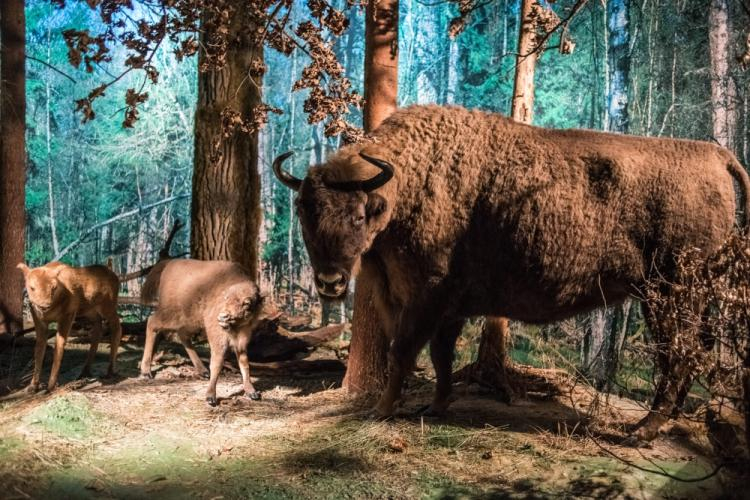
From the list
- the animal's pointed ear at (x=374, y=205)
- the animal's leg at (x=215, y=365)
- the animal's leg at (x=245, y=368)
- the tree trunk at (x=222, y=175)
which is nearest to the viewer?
the animal's pointed ear at (x=374, y=205)

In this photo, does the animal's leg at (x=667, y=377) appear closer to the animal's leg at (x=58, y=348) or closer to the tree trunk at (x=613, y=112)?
the tree trunk at (x=613, y=112)

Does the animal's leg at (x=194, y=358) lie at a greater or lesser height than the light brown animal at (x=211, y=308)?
lesser

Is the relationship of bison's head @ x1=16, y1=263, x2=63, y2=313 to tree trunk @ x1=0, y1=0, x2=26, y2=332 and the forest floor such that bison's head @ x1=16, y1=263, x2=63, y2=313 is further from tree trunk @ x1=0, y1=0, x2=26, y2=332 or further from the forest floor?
tree trunk @ x1=0, y1=0, x2=26, y2=332

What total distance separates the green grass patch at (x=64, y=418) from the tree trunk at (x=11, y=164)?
335cm

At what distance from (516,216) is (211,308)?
256 cm

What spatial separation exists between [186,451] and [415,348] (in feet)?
5.57

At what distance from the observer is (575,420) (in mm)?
4934

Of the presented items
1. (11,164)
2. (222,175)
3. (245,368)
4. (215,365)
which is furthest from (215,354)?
(11,164)

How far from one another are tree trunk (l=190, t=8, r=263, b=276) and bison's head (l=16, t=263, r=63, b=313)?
235cm

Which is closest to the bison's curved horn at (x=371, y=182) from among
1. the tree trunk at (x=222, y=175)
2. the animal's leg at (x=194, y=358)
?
the animal's leg at (x=194, y=358)

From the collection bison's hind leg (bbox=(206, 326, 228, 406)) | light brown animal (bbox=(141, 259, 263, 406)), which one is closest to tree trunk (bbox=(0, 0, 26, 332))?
light brown animal (bbox=(141, 259, 263, 406))

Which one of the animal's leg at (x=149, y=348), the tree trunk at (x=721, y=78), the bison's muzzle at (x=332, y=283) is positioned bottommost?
the animal's leg at (x=149, y=348)

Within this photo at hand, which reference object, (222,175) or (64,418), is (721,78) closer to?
(222,175)

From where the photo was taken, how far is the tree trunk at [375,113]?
5625 mm
